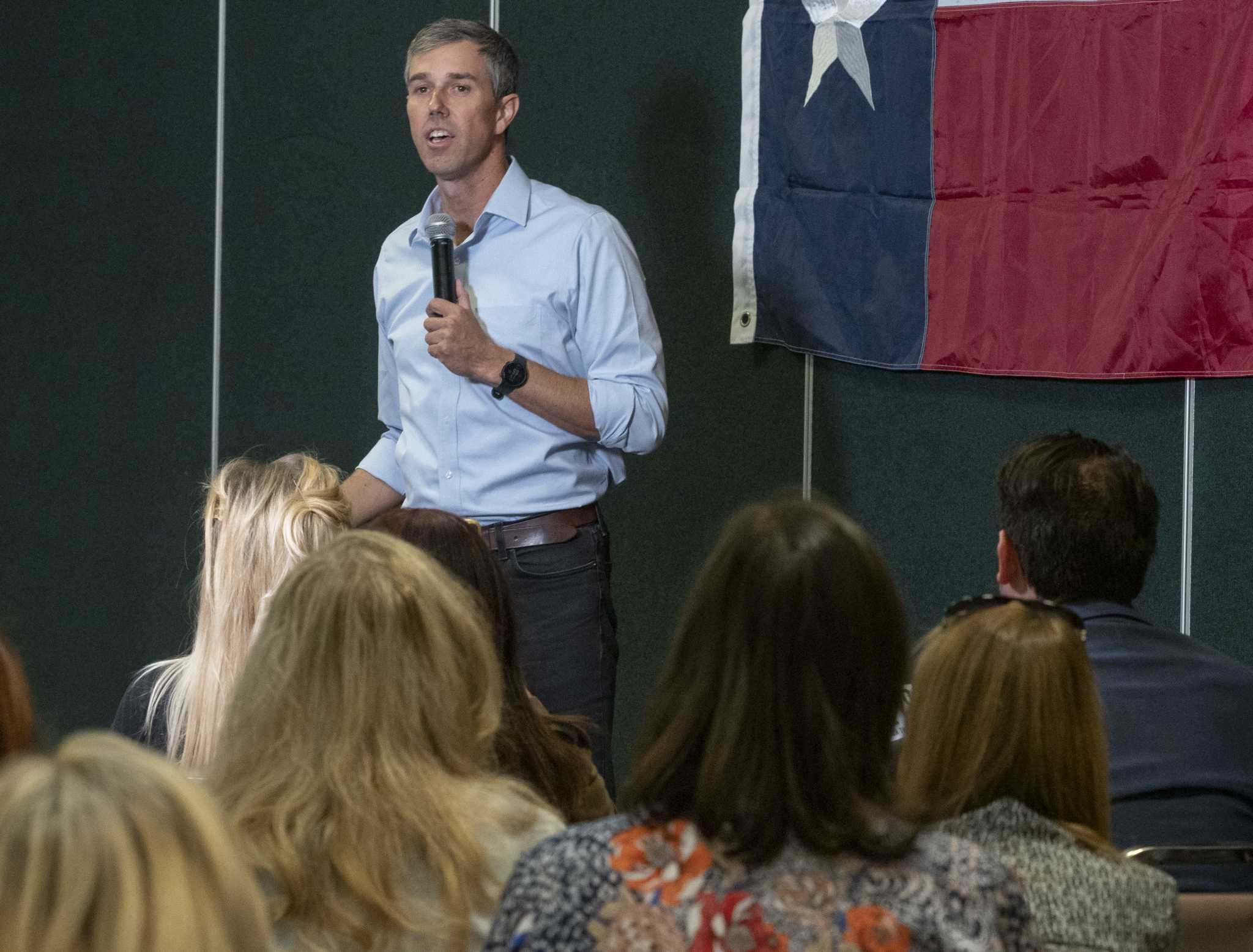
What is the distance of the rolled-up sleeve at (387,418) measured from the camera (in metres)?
3.42

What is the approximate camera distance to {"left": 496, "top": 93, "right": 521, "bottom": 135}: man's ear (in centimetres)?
326

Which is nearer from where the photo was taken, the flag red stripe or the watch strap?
the watch strap

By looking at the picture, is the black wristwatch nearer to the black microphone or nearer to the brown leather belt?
the black microphone

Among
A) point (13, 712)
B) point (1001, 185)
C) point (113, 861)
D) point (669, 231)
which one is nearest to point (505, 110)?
point (669, 231)

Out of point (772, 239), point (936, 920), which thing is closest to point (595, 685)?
point (772, 239)

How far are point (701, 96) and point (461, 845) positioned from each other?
9.64 ft

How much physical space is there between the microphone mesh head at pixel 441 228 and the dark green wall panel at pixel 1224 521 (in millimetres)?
1772

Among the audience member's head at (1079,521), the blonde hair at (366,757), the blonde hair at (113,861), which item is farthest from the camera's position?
the audience member's head at (1079,521)

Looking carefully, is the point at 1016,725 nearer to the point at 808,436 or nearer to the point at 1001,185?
the point at 1001,185

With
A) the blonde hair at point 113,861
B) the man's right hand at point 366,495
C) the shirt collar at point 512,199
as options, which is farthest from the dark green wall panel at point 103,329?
the blonde hair at point 113,861

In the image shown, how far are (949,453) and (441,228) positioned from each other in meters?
1.50

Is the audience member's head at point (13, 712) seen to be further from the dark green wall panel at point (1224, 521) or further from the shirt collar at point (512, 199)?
the dark green wall panel at point (1224, 521)

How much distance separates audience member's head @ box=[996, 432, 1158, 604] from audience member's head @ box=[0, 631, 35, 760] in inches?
62.5

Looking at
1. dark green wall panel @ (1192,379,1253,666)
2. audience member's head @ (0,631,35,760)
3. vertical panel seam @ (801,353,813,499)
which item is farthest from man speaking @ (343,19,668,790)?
audience member's head @ (0,631,35,760)
